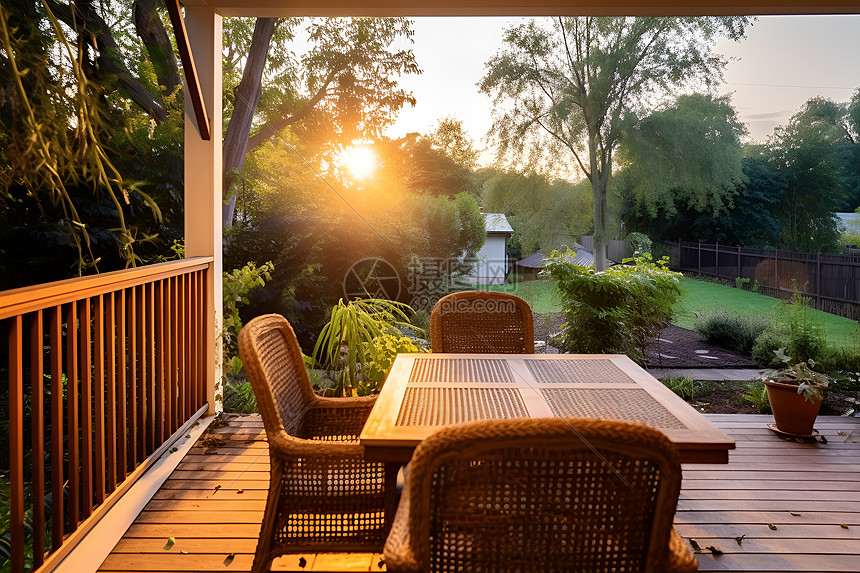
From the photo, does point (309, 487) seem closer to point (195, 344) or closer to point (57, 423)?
point (57, 423)

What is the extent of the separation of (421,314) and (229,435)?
1.95 m

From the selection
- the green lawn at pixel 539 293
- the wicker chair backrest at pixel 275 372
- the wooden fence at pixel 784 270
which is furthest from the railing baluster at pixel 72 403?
the wooden fence at pixel 784 270

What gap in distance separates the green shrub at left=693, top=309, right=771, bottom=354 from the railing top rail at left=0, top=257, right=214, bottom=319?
13.1 feet

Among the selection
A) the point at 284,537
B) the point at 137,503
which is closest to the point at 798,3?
the point at 284,537

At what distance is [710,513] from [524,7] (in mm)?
2672

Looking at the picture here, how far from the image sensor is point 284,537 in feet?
5.36

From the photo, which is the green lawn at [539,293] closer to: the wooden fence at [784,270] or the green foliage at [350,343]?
the wooden fence at [784,270]

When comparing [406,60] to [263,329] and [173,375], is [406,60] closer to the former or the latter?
[173,375]

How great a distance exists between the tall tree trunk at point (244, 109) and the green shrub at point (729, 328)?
163 inches

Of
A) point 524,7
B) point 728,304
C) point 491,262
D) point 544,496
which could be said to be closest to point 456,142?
point 491,262

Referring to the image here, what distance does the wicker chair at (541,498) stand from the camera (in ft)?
2.85

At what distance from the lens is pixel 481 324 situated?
2.66 metres

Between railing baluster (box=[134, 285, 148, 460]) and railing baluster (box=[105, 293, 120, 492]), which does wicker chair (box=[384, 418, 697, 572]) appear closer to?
railing baluster (box=[105, 293, 120, 492])

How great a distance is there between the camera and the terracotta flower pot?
3293 millimetres
